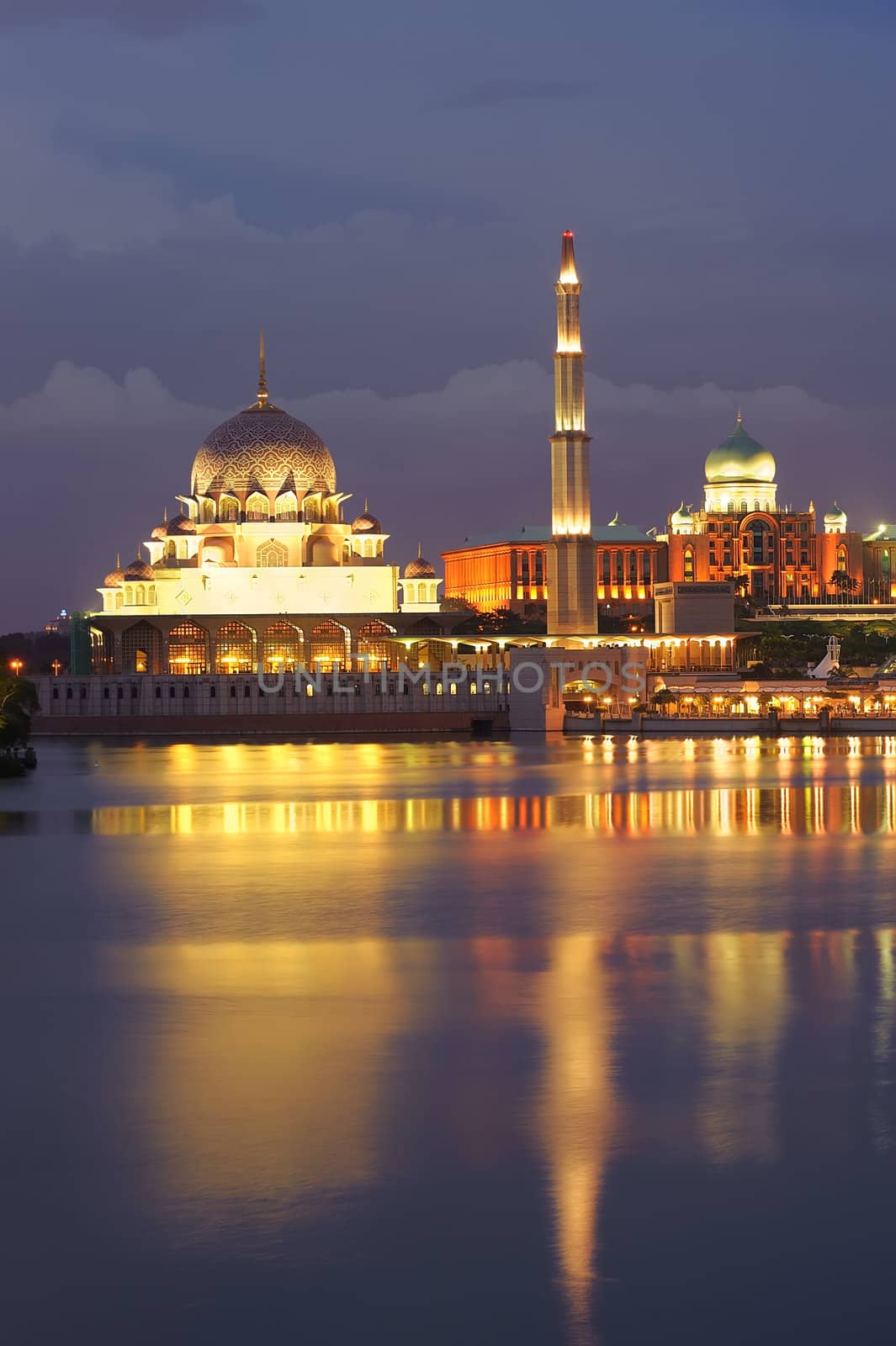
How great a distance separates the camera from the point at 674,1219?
31.0 feet

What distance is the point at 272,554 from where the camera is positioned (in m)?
70.0

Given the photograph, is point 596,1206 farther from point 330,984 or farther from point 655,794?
point 655,794

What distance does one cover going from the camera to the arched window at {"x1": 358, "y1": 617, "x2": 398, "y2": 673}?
69.8 m

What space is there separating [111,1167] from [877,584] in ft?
324

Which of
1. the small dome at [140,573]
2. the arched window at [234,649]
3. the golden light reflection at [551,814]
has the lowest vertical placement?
the golden light reflection at [551,814]

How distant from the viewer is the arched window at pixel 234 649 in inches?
2741

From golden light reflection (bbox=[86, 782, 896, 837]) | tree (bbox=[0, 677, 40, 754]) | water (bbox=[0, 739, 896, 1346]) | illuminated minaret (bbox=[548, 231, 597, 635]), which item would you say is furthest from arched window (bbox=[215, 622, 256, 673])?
water (bbox=[0, 739, 896, 1346])

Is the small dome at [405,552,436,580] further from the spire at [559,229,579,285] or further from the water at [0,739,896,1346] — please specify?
the water at [0,739,896,1346]

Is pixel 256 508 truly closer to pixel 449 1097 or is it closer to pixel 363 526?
pixel 363 526

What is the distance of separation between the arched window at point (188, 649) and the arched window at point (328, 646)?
12.8ft

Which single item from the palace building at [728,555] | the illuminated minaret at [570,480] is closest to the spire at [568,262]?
the illuminated minaret at [570,480]

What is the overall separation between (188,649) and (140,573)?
10.8 feet

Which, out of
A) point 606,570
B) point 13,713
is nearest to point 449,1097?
point 13,713

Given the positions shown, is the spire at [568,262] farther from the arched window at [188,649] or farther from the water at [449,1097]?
the water at [449,1097]
